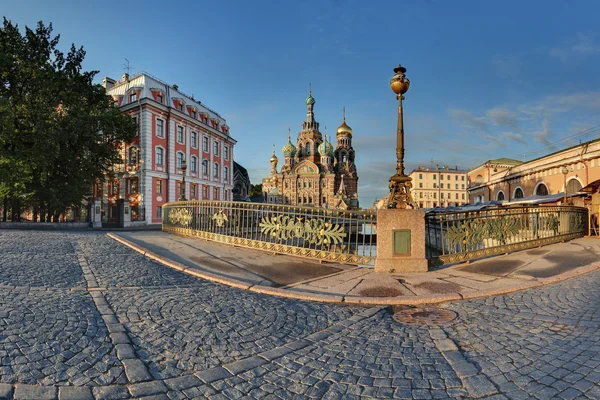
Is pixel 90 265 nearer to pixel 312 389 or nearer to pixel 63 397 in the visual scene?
pixel 63 397

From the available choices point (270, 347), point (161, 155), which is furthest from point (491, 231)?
point (161, 155)

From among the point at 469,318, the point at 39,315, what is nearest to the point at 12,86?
the point at 39,315

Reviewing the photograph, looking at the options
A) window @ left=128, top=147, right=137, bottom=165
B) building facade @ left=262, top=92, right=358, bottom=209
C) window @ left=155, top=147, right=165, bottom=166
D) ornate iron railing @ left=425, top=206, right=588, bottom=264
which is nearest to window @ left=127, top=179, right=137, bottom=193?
window @ left=128, top=147, right=137, bottom=165

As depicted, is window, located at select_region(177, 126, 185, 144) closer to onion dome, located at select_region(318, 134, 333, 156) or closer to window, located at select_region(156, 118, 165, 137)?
window, located at select_region(156, 118, 165, 137)

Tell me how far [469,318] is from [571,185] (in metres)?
32.7

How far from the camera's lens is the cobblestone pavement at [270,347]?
2.69 m

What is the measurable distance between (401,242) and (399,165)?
2123mm

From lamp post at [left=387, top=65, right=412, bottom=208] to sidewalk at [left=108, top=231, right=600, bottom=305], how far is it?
6.27 feet

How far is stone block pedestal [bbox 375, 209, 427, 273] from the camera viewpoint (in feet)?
25.1

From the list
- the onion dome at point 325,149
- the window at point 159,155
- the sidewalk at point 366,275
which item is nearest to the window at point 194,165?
the window at point 159,155

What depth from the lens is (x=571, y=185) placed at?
28406 mm

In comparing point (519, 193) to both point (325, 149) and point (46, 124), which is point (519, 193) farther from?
point (325, 149)

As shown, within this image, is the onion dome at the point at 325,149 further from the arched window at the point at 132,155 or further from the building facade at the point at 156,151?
the arched window at the point at 132,155

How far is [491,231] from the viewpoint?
33.2 feet
